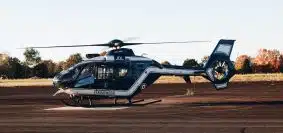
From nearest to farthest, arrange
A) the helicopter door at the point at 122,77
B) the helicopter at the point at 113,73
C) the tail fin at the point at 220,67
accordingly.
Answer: the helicopter at the point at 113,73 < the helicopter door at the point at 122,77 < the tail fin at the point at 220,67

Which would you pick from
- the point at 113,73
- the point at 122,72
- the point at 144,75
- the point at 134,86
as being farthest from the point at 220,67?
the point at 113,73

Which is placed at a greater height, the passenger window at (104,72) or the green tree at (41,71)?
the green tree at (41,71)

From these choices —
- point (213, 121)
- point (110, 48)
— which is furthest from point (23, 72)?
point (213, 121)

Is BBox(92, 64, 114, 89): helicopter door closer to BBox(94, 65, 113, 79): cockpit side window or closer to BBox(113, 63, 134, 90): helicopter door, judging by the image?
BBox(94, 65, 113, 79): cockpit side window

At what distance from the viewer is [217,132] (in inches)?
612

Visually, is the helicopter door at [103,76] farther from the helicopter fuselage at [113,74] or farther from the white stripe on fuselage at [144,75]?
the white stripe on fuselage at [144,75]

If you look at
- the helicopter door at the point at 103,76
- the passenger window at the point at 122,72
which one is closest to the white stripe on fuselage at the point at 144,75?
the helicopter door at the point at 103,76

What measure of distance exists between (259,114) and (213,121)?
159 inches

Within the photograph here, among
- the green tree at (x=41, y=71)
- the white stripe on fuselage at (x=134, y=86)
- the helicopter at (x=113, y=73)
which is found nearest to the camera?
the helicopter at (x=113, y=73)

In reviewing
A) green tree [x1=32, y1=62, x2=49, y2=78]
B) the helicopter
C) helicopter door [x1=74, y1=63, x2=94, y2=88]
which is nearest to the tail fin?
the helicopter

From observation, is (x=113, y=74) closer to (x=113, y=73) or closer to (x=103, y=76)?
(x=113, y=73)

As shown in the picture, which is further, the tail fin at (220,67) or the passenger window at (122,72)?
the tail fin at (220,67)

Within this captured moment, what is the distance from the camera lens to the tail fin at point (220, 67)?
1186 inches

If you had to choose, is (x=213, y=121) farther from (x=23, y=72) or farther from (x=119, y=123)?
(x=23, y=72)
